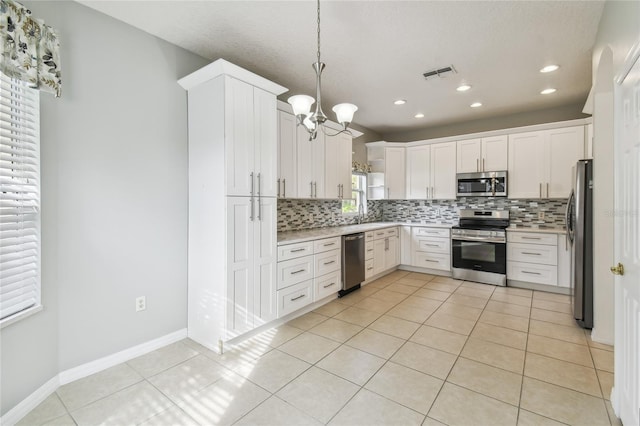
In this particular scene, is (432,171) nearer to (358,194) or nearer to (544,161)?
(358,194)

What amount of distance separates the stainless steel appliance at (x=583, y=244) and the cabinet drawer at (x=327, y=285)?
98.6 inches

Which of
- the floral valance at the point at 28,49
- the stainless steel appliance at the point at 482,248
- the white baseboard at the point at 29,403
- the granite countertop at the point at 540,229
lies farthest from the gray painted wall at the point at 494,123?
the white baseboard at the point at 29,403

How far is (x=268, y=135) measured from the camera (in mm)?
2801

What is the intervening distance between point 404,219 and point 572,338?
11.1 feet

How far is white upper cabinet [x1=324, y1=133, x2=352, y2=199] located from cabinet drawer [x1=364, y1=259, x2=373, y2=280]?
104 centimetres

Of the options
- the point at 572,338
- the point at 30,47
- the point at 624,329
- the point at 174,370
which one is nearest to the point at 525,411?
the point at 624,329

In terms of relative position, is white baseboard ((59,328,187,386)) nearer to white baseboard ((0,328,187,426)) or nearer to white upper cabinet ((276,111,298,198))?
white baseboard ((0,328,187,426))

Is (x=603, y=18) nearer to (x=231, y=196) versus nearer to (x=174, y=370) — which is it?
(x=231, y=196)

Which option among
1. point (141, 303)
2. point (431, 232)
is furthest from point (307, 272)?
point (431, 232)

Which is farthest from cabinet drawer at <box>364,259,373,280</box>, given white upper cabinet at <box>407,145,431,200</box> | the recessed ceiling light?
the recessed ceiling light

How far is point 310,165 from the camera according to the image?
3.77m

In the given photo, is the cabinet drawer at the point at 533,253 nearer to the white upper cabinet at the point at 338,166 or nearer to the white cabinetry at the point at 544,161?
the white cabinetry at the point at 544,161

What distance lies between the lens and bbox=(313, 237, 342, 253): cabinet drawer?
3418 millimetres

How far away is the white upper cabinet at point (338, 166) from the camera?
161 inches
